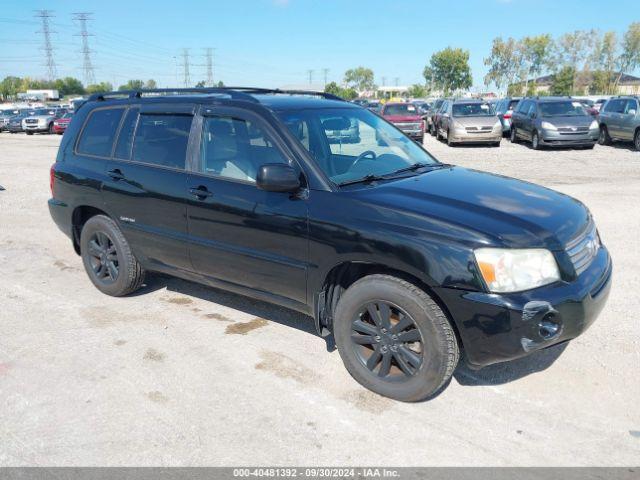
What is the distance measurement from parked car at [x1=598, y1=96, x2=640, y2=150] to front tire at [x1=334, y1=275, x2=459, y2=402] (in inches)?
663

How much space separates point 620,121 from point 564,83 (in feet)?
219

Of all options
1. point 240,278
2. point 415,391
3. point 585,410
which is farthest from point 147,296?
point 585,410

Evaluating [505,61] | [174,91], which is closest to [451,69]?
[505,61]

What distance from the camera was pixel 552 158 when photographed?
16.0 m

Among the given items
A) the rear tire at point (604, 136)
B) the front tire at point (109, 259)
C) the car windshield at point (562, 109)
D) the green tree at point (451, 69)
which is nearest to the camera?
the front tire at point (109, 259)

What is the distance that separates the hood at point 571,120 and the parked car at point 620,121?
101cm

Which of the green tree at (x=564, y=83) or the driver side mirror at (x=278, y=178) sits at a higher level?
the green tree at (x=564, y=83)

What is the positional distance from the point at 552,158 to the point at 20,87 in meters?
159

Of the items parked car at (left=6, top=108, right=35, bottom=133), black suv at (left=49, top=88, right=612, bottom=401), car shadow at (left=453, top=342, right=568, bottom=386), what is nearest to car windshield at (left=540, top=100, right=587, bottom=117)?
black suv at (left=49, top=88, right=612, bottom=401)

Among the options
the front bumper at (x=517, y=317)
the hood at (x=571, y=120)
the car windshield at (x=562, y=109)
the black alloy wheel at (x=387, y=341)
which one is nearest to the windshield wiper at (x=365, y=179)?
the black alloy wheel at (x=387, y=341)

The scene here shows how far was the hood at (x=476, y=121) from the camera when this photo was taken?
19156 mm

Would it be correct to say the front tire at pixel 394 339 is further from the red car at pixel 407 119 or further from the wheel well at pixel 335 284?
the red car at pixel 407 119

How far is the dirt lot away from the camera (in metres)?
2.94

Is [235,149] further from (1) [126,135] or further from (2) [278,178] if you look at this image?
(1) [126,135]
